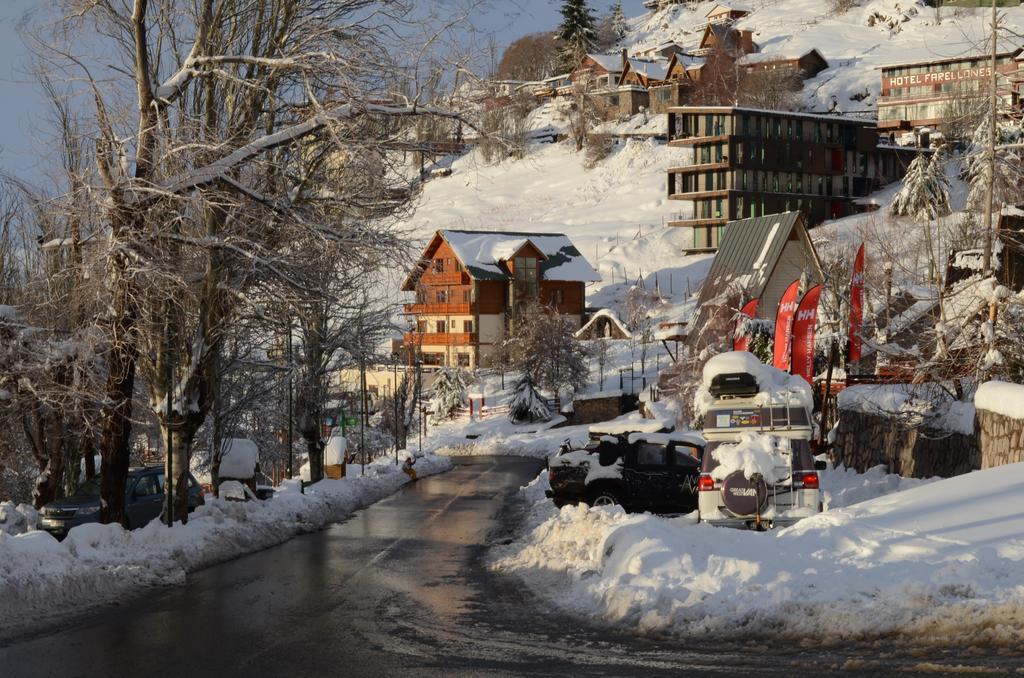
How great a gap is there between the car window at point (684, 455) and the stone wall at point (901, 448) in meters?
4.57

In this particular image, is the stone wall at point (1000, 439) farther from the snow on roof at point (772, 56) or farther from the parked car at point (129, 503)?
the snow on roof at point (772, 56)

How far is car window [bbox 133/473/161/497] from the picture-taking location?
24.5m

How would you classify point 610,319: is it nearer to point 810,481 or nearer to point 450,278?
point 450,278

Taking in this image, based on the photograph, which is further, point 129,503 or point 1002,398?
point 129,503

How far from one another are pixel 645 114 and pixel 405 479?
336 ft

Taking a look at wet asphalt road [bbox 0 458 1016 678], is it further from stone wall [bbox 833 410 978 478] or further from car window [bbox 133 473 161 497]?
stone wall [bbox 833 410 978 478]

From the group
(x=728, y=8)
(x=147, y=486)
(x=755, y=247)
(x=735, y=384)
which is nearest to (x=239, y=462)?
(x=147, y=486)

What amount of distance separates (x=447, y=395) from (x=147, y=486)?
189 feet

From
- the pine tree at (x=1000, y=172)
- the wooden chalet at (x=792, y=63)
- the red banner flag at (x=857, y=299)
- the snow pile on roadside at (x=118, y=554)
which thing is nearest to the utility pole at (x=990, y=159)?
the pine tree at (x=1000, y=172)

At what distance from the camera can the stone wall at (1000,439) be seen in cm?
1888

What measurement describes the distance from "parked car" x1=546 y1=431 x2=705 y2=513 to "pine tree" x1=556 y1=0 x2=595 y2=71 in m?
135

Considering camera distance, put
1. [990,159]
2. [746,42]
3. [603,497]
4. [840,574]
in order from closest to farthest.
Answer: [840,574], [990,159], [603,497], [746,42]

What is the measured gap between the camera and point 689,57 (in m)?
143

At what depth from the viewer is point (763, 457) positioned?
16469mm
